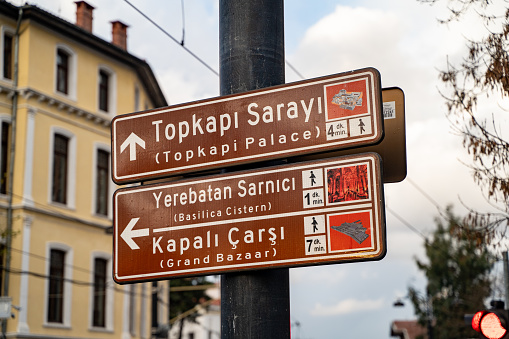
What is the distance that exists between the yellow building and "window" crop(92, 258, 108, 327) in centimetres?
4

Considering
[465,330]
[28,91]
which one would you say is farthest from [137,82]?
[465,330]

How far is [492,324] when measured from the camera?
848 centimetres

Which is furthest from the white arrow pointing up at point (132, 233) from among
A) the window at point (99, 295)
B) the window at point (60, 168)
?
the window at point (99, 295)

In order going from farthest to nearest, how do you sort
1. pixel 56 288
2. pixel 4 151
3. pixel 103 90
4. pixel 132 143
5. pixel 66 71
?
pixel 103 90 < pixel 66 71 < pixel 56 288 < pixel 4 151 < pixel 132 143

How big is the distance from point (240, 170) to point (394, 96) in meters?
0.79

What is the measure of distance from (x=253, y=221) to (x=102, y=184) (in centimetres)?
2796

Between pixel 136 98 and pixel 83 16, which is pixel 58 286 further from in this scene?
pixel 83 16

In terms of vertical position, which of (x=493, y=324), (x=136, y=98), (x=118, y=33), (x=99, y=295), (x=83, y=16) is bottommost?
(x=493, y=324)

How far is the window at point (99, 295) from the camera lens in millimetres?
30047

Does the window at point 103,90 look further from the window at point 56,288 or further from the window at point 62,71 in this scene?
the window at point 56,288

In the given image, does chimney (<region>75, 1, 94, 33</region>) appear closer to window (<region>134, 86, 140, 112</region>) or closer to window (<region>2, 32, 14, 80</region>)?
window (<region>2, 32, 14, 80</region>)

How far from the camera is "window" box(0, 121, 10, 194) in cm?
2714

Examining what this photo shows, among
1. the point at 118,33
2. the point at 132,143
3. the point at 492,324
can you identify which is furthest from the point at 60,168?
the point at 132,143

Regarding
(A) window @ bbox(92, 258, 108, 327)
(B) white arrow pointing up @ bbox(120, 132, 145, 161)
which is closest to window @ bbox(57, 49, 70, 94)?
(A) window @ bbox(92, 258, 108, 327)
